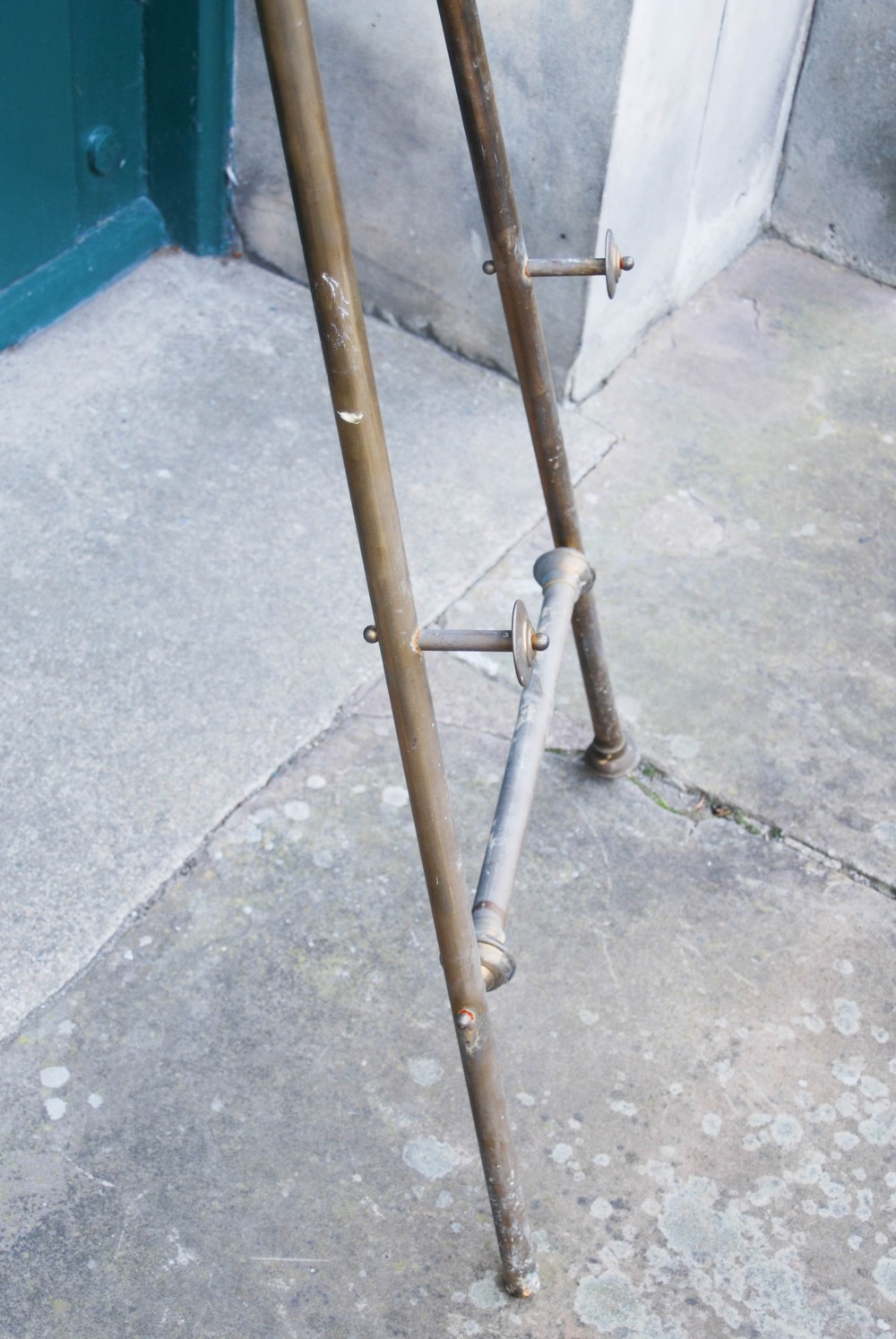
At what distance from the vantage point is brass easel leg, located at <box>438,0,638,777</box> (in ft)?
4.71

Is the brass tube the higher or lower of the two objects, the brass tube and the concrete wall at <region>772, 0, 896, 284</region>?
the higher

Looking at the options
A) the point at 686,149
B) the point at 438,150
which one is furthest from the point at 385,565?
the point at 686,149

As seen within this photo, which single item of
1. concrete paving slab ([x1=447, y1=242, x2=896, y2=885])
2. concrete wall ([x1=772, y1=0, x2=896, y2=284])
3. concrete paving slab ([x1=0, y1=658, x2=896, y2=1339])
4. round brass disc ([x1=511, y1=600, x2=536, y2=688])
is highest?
round brass disc ([x1=511, y1=600, x2=536, y2=688])

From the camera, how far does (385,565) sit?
119cm

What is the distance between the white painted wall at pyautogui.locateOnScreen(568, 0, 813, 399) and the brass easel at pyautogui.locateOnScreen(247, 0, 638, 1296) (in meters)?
1.08

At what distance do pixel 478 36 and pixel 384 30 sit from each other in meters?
1.35

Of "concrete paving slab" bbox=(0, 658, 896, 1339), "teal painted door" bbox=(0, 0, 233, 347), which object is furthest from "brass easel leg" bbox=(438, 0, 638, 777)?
"teal painted door" bbox=(0, 0, 233, 347)

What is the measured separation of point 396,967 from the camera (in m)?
1.88

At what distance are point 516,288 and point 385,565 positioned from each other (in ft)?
1.77

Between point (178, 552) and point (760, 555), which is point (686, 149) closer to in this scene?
point (760, 555)

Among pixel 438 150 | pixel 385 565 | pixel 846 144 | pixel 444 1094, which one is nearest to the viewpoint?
pixel 385 565

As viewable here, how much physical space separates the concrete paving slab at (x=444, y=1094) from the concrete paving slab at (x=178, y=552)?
11 cm

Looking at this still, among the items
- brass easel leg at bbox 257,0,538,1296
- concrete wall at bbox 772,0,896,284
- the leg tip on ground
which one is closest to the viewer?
brass easel leg at bbox 257,0,538,1296

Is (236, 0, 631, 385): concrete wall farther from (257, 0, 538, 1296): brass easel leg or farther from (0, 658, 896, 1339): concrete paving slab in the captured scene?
(257, 0, 538, 1296): brass easel leg
